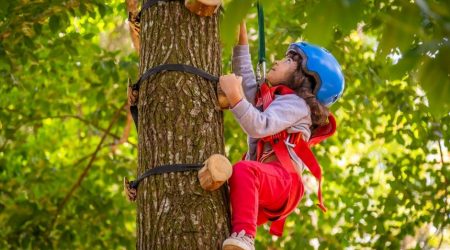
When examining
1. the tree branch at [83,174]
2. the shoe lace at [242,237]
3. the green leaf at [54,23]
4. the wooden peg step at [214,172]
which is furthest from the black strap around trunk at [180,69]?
the tree branch at [83,174]

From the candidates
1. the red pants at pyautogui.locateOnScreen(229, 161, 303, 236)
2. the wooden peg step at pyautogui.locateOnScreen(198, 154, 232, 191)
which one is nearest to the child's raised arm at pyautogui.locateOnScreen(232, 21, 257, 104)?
the red pants at pyautogui.locateOnScreen(229, 161, 303, 236)

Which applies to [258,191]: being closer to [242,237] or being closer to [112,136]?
[242,237]

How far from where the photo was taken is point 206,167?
9.82ft

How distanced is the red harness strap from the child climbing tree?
470 mm

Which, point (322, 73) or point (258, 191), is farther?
point (322, 73)

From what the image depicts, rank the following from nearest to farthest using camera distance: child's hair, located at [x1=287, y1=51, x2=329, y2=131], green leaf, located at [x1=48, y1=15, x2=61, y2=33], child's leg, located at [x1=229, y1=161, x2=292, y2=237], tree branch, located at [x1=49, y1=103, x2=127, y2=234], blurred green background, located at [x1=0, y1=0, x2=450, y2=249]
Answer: child's leg, located at [x1=229, y1=161, x2=292, y2=237]
child's hair, located at [x1=287, y1=51, x2=329, y2=131]
green leaf, located at [x1=48, y1=15, x2=61, y2=33]
blurred green background, located at [x1=0, y1=0, x2=450, y2=249]
tree branch, located at [x1=49, y1=103, x2=127, y2=234]

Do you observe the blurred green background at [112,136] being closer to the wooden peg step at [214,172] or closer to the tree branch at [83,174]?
the tree branch at [83,174]

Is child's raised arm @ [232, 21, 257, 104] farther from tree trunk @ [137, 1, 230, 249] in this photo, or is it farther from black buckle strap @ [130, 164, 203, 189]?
black buckle strap @ [130, 164, 203, 189]

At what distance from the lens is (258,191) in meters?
3.37

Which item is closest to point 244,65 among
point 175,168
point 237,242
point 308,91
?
point 308,91

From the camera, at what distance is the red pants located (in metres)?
3.17

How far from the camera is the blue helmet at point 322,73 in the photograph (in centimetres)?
387

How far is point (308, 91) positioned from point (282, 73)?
178 mm

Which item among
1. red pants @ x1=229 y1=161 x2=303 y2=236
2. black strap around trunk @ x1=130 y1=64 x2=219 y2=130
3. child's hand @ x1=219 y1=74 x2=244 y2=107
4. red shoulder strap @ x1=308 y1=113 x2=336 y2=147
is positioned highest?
black strap around trunk @ x1=130 y1=64 x2=219 y2=130
